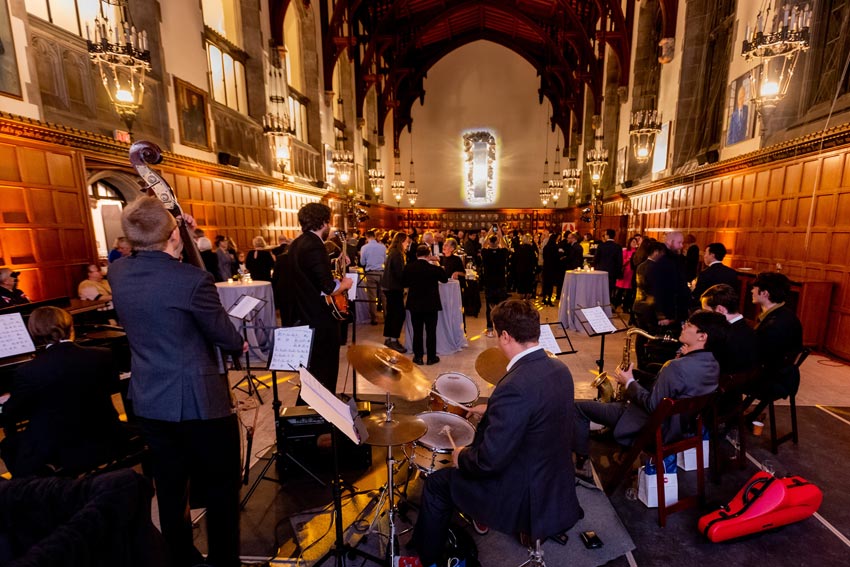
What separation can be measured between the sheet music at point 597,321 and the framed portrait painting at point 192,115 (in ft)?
25.9

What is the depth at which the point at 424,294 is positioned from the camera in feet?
17.7

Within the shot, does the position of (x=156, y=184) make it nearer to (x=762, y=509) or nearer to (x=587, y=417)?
(x=587, y=417)

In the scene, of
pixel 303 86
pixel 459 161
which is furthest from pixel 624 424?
pixel 459 161

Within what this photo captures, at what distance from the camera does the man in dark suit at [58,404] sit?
89.7 inches

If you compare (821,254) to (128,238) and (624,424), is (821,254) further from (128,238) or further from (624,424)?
(128,238)

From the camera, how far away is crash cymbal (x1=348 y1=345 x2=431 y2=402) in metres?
2.16

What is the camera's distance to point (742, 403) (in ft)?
10.3

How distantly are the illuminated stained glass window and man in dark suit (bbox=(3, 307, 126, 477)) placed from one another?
23.5 m

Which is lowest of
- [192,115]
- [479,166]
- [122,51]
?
[122,51]

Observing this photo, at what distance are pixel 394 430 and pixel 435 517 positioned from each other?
50cm

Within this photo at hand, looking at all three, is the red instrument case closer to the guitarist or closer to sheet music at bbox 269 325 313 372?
sheet music at bbox 269 325 313 372

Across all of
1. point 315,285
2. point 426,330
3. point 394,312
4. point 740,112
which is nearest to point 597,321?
point 426,330

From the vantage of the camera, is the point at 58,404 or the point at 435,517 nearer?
the point at 435,517

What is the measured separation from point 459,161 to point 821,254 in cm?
2028
